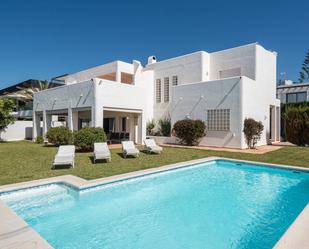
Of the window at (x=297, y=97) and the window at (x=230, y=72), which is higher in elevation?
the window at (x=230, y=72)

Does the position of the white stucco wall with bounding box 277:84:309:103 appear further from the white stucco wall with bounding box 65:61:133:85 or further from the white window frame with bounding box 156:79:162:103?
the white stucco wall with bounding box 65:61:133:85

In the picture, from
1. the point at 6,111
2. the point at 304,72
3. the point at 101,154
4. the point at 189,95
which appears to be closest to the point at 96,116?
the point at 101,154

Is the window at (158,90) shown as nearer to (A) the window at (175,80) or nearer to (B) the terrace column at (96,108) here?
(A) the window at (175,80)

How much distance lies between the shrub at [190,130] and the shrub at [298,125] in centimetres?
799

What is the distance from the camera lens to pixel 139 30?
23.0 m

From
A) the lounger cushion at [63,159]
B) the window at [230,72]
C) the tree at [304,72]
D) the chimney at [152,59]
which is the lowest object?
the lounger cushion at [63,159]

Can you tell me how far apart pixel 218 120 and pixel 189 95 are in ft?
12.7

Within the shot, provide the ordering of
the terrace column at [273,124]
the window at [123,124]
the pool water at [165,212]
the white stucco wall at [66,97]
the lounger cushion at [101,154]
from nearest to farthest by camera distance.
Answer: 1. the pool water at [165,212]
2. the lounger cushion at [101,154]
3. the white stucco wall at [66,97]
4. the terrace column at [273,124]
5. the window at [123,124]

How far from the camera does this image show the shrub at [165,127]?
2380 cm

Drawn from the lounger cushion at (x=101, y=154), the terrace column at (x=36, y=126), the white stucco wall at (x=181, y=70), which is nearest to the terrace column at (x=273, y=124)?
the white stucco wall at (x=181, y=70)

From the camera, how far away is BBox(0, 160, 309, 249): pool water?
471 centimetres

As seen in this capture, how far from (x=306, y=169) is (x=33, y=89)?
44.7 metres

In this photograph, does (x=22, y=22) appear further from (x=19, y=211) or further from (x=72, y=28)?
(x=19, y=211)

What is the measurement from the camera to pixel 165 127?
78.9 feet
